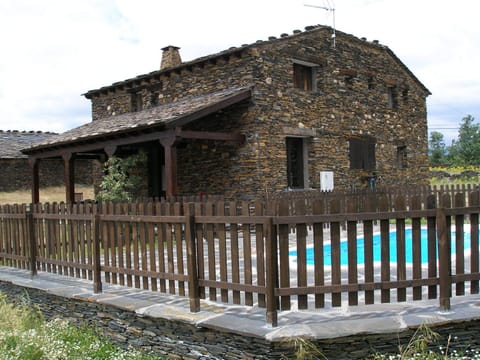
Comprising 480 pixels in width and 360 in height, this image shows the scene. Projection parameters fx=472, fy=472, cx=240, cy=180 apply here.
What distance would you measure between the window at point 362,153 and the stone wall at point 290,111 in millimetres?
208

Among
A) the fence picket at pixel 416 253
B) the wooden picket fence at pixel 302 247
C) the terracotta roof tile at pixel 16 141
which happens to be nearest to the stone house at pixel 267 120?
the wooden picket fence at pixel 302 247

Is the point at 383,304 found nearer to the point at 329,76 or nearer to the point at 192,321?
the point at 192,321

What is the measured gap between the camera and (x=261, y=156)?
12.2 meters

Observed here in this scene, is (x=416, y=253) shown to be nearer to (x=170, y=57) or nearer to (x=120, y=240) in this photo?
(x=120, y=240)

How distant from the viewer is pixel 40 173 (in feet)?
77.6

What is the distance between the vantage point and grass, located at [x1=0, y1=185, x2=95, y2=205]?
21.9m

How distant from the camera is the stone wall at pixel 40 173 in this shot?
2217 cm

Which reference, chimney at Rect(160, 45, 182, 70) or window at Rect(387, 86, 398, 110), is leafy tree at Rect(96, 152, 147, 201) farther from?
window at Rect(387, 86, 398, 110)

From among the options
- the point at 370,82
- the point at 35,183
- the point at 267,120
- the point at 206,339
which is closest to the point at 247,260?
the point at 206,339

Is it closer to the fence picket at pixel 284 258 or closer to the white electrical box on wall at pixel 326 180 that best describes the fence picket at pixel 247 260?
the fence picket at pixel 284 258

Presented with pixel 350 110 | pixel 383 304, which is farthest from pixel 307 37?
pixel 383 304

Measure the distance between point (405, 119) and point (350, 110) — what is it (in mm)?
3759

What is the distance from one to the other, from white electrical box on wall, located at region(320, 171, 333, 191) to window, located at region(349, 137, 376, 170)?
1378 millimetres

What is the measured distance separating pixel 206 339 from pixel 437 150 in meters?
52.8
